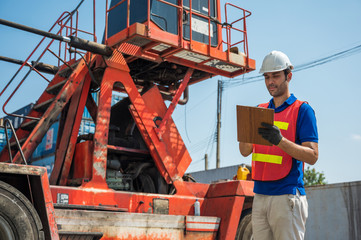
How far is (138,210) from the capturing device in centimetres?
730

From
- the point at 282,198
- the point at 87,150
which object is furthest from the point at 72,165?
the point at 282,198

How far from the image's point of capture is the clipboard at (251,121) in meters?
3.59

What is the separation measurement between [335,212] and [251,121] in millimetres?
11696

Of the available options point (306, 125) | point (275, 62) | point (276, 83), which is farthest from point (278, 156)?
point (275, 62)

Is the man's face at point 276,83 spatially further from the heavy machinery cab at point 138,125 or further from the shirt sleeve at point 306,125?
the heavy machinery cab at point 138,125

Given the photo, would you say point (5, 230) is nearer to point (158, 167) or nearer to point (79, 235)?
point (79, 235)

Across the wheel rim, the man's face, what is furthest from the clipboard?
the wheel rim

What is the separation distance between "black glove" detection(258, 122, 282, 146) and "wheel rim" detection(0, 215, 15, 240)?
294 cm

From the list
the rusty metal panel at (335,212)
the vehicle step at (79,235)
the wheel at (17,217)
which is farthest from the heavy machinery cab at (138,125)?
the rusty metal panel at (335,212)

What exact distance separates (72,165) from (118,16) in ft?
11.0

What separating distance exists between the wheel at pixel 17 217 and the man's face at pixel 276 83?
9.56ft

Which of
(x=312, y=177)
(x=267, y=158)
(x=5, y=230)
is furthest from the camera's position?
(x=312, y=177)

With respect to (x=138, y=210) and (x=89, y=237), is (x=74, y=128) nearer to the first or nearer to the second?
(x=138, y=210)

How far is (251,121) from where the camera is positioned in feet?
12.0
